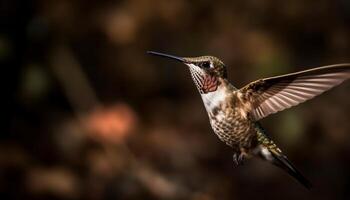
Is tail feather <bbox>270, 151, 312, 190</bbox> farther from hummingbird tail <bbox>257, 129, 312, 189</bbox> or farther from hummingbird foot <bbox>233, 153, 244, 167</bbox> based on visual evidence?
hummingbird foot <bbox>233, 153, 244, 167</bbox>

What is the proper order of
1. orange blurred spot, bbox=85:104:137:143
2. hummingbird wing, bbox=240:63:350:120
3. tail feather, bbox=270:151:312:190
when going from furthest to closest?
orange blurred spot, bbox=85:104:137:143 < tail feather, bbox=270:151:312:190 < hummingbird wing, bbox=240:63:350:120

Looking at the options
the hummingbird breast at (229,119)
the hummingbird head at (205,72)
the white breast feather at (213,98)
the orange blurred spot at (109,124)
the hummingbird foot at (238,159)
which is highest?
the orange blurred spot at (109,124)

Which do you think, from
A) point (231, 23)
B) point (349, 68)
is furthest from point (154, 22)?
point (349, 68)

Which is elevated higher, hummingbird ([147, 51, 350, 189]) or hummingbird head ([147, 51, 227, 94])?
hummingbird head ([147, 51, 227, 94])

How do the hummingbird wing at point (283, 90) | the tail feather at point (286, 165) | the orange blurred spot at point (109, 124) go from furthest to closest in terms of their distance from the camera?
the orange blurred spot at point (109, 124), the tail feather at point (286, 165), the hummingbird wing at point (283, 90)

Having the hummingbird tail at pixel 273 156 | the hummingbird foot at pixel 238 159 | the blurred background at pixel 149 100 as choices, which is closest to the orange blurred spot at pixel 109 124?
Result: the blurred background at pixel 149 100

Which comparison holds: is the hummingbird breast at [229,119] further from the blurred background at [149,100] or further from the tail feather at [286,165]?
the blurred background at [149,100]

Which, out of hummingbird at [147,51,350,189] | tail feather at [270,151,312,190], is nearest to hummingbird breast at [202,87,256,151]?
hummingbird at [147,51,350,189]

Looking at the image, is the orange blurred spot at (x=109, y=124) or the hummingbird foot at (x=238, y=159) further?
the orange blurred spot at (x=109, y=124)

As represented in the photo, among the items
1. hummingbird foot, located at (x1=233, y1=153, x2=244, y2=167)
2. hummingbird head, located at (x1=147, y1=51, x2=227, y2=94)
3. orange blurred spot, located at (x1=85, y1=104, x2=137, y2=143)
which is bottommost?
hummingbird foot, located at (x1=233, y1=153, x2=244, y2=167)
